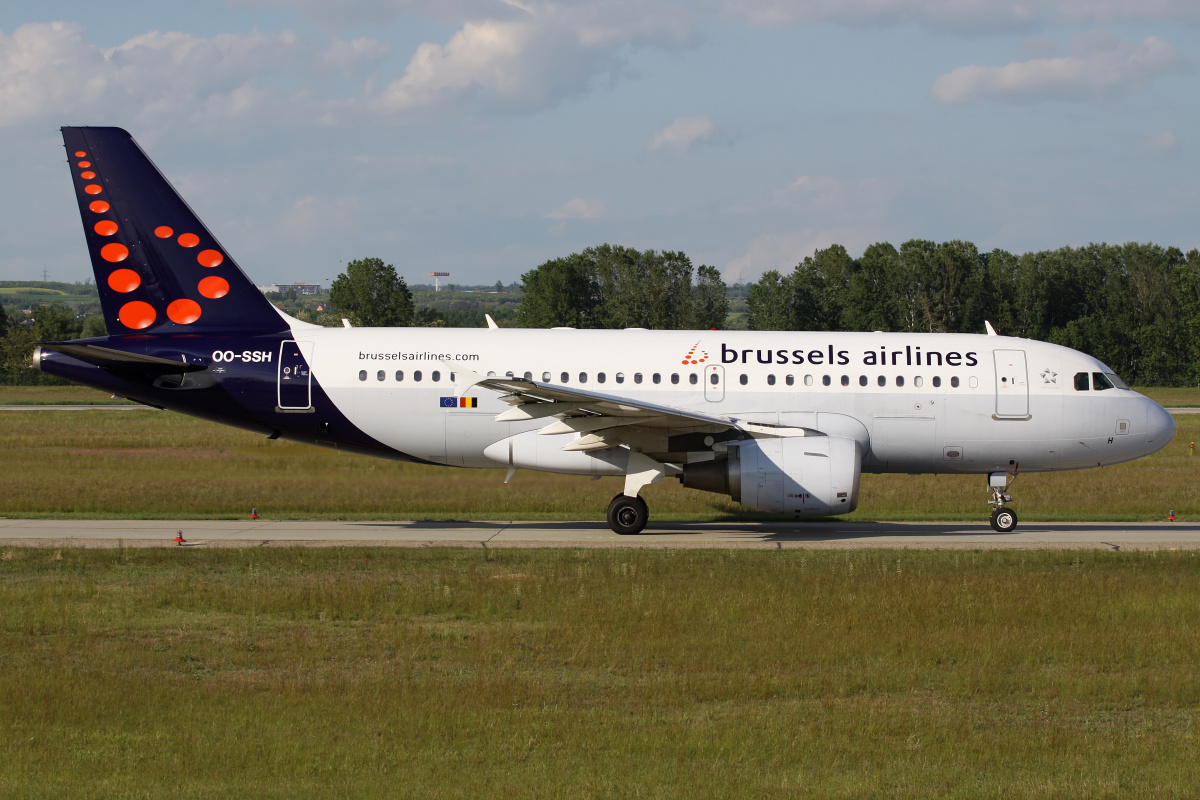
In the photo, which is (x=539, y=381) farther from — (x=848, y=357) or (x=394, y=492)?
(x=848, y=357)

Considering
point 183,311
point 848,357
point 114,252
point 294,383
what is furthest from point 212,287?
point 848,357

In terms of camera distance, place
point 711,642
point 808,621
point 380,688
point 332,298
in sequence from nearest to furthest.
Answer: point 380,688
point 711,642
point 808,621
point 332,298

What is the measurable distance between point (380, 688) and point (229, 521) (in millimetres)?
13572

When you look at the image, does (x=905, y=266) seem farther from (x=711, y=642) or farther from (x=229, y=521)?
(x=711, y=642)

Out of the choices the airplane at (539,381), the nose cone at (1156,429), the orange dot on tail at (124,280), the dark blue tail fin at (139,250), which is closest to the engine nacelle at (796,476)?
the airplane at (539,381)

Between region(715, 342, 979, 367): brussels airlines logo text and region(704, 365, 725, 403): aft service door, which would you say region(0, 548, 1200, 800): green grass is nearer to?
region(704, 365, 725, 403): aft service door

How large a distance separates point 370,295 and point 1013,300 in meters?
49.3

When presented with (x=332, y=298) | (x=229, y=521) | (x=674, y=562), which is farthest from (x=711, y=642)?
(x=332, y=298)

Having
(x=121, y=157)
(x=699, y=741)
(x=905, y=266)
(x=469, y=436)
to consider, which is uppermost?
(x=905, y=266)

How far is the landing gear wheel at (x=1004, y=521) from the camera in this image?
22.2m

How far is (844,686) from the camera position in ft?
36.8

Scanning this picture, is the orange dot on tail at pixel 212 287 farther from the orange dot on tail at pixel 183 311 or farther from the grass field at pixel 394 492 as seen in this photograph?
the grass field at pixel 394 492

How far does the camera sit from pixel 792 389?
21734mm

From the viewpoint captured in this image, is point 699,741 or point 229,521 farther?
point 229,521
